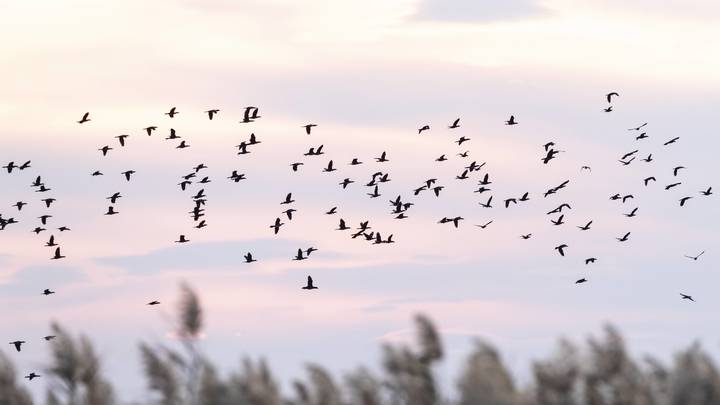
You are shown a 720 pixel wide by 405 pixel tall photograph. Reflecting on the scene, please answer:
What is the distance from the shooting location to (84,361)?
1332 inches

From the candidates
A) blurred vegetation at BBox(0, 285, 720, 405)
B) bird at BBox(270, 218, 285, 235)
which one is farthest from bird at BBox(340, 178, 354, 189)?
blurred vegetation at BBox(0, 285, 720, 405)

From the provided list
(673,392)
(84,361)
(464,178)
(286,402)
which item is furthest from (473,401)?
(464,178)

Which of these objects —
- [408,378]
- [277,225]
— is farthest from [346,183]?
[408,378]

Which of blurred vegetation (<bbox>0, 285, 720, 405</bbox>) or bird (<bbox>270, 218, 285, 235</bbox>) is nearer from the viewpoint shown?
blurred vegetation (<bbox>0, 285, 720, 405</bbox>)

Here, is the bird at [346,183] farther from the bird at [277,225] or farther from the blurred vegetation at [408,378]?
the blurred vegetation at [408,378]

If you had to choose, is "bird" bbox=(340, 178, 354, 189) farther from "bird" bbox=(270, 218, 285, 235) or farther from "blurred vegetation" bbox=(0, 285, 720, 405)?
"blurred vegetation" bbox=(0, 285, 720, 405)

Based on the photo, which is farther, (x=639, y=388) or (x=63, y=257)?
(x=63, y=257)

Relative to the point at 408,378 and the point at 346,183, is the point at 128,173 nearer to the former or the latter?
the point at 346,183

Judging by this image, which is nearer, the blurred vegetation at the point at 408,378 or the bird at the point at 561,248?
the blurred vegetation at the point at 408,378

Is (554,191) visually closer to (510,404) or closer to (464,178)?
(464,178)

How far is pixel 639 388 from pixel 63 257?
231 ft

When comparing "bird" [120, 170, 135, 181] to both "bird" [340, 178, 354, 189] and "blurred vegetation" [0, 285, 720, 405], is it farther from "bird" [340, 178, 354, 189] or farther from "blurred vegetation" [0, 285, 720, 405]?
"blurred vegetation" [0, 285, 720, 405]

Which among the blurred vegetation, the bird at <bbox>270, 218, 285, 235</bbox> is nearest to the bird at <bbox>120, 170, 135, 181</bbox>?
the bird at <bbox>270, 218, 285, 235</bbox>

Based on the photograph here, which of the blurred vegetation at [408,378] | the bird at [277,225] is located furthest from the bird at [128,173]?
the blurred vegetation at [408,378]
